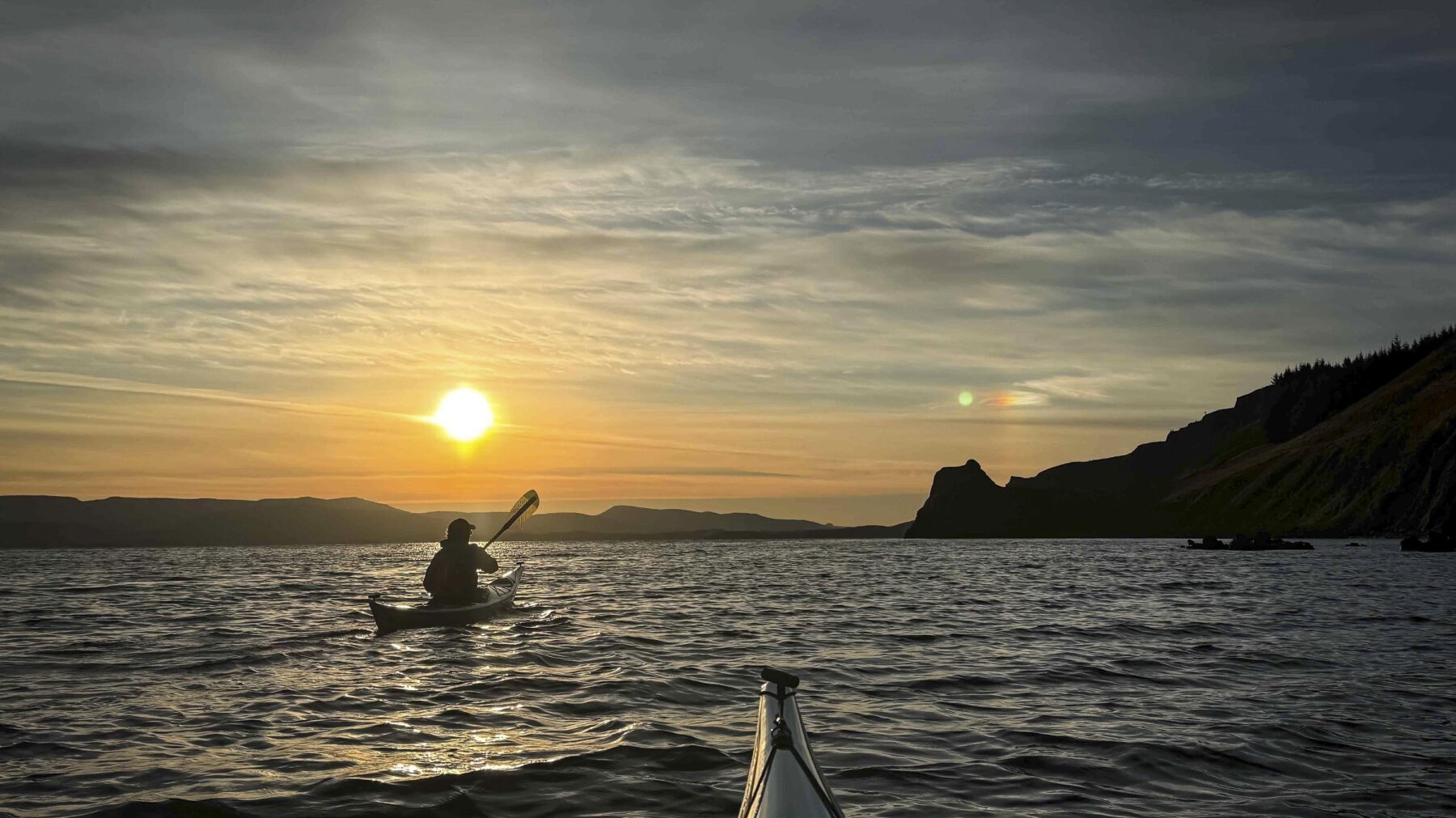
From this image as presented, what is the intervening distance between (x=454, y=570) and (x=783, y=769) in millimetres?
18827

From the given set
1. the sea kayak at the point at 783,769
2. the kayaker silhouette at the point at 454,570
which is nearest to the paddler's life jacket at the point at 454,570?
the kayaker silhouette at the point at 454,570

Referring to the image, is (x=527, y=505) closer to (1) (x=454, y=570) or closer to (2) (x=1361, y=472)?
(1) (x=454, y=570)

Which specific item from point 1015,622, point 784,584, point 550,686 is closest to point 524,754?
point 550,686

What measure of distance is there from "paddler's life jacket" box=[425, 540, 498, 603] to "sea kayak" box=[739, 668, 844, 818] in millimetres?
17757

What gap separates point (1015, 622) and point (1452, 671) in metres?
10.9

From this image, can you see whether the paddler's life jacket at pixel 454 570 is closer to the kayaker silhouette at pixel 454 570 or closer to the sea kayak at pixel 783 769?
the kayaker silhouette at pixel 454 570

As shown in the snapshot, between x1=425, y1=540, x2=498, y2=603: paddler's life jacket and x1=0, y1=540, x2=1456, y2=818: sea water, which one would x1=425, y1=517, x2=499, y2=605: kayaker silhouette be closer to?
x1=425, y1=540, x2=498, y2=603: paddler's life jacket

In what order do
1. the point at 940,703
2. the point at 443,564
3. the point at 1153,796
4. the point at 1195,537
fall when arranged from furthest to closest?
the point at 1195,537, the point at 443,564, the point at 940,703, the point at 1153,796

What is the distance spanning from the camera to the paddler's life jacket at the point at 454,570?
24125 mm

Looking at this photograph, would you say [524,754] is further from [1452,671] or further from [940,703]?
[1452,671]

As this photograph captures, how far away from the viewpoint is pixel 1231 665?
17969 mm

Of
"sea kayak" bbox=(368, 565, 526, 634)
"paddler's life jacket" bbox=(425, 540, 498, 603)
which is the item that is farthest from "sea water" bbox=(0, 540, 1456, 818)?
"paddler's life jacket" bbox=(425, 540, 498, 603)

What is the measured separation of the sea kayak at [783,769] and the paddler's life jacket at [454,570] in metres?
17.8

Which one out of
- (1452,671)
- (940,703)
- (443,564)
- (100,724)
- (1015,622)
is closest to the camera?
(100,724)
